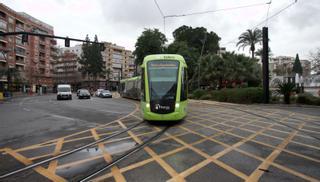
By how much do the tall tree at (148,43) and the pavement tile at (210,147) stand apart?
4439cm

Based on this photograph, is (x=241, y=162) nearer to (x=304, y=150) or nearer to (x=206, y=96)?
(x=304, y=150)

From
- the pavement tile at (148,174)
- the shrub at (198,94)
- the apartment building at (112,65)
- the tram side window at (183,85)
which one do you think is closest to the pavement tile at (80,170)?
the pavement tile at (148,174)

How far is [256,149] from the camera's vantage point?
6.97 metres

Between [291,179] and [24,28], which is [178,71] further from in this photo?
[24,28]

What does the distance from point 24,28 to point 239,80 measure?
218 feet

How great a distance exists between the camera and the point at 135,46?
171 ft

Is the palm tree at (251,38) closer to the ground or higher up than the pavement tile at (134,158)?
higher up

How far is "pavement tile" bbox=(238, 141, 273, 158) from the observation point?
21.5 ft

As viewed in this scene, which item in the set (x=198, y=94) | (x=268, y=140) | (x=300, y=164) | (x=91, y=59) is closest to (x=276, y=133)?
(x=268, y=140)

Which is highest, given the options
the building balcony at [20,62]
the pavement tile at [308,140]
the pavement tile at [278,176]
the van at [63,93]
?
the building balcony at [20,62]

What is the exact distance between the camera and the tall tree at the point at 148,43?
5081 cm

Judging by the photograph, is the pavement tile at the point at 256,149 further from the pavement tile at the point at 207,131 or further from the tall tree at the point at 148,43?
the tall tree at the point at 148,43

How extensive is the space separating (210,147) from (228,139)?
1.35 metres

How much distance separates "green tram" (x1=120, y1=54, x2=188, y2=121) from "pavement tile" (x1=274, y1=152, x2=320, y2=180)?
16.5 feet
